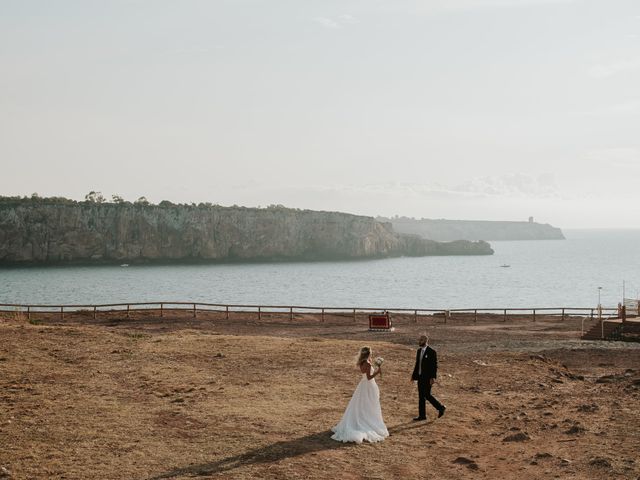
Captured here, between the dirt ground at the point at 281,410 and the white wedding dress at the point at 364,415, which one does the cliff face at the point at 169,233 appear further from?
the white wedding dress at the point at 364,415

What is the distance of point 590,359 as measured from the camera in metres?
28.3

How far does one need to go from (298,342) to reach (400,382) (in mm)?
8748

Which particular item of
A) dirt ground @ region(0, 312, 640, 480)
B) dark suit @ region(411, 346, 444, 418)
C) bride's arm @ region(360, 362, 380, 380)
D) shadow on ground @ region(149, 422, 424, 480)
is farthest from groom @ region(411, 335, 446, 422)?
bride's arm @ region(360, 362, 380, 380)

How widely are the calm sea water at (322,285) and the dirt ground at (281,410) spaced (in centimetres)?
5699

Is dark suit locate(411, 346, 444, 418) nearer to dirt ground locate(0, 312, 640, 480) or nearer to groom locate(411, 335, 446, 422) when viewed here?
groom locate(411, 335, 446, 422)

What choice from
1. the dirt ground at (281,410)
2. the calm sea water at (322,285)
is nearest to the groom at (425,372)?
the dirt ground at (281,410)

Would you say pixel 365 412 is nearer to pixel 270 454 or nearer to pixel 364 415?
pixel 364 415

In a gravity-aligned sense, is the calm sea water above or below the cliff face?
below

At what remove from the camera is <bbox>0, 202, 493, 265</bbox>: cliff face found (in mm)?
150250

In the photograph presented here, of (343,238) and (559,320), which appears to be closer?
(559,320)

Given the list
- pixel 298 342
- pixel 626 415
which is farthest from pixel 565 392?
pixel 298 342

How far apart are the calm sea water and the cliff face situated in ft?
42.9

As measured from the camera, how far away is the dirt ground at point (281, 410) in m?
12.7

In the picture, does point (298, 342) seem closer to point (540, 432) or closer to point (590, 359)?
point (590, 359)
